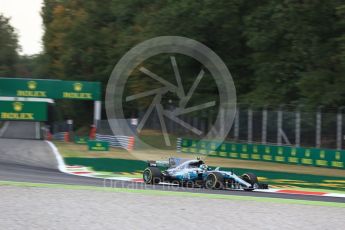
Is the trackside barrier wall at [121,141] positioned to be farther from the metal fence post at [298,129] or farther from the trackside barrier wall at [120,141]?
the metal fence post at [298,129]

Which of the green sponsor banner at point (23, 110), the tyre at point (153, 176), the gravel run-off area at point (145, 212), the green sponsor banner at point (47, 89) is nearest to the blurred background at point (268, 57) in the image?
the green sponsor banner at point (47, 89)

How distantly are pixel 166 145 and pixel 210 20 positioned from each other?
8143 millimetres

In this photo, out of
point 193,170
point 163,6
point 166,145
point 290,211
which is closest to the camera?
point 290,211

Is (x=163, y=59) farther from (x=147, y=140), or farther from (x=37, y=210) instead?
(x=37, y=210)

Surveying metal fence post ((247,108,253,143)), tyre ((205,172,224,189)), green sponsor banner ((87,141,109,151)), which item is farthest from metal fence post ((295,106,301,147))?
tyre ((205,172,224,189))

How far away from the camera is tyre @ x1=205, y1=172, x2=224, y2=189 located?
12.5m

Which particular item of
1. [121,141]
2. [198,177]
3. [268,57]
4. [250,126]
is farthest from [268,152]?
[121,141]

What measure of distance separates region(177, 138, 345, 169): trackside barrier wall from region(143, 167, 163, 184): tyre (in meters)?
7.08

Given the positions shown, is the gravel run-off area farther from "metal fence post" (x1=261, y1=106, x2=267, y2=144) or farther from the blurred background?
"metal fence post" (x1=261, y1=106, x2=267, y2=144)

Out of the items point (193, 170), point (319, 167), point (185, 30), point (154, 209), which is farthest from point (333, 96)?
point (154, 209)

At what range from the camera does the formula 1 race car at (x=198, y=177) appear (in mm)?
12648

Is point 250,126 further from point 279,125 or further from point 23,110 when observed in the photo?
point 23,110

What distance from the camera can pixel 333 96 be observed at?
1000 inches

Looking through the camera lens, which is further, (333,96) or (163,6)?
(163,6)
